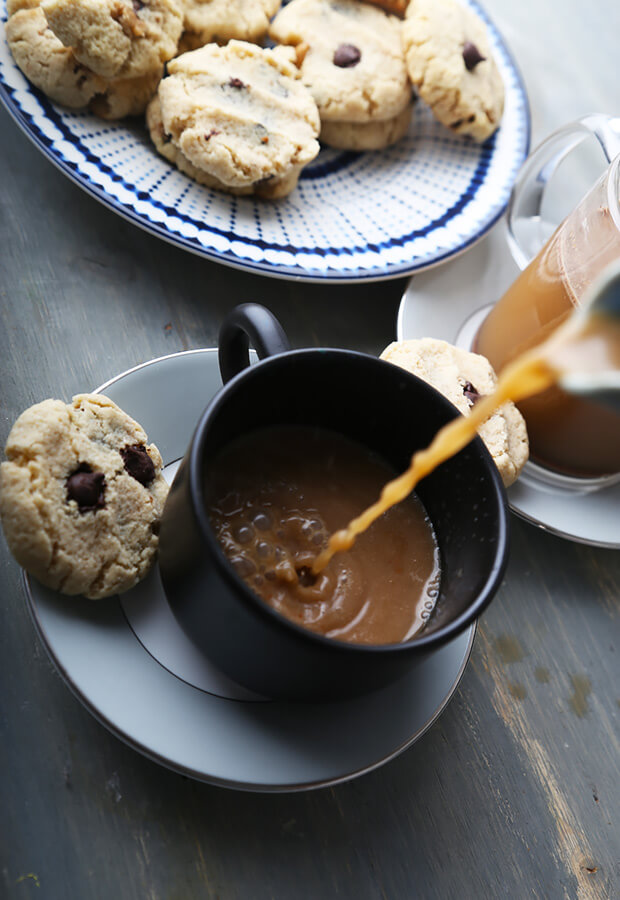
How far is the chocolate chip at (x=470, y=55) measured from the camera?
149 cm

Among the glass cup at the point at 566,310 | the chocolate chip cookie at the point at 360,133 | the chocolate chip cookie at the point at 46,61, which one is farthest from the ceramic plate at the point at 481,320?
the chocolate chip cookie at the point at 46,61

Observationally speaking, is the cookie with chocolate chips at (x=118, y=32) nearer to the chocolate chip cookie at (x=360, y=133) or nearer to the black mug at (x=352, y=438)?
the chocolate chip cookie at (x=360, y=133)

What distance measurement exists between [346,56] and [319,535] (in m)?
1.04

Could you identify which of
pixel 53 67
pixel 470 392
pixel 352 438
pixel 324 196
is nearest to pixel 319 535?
pixel 352 438

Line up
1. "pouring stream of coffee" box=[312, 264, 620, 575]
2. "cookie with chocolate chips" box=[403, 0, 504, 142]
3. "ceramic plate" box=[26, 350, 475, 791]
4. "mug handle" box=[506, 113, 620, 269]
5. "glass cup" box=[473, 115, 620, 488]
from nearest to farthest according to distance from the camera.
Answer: "pouring stream of coffee" box=[312, 264, 620, 575], "ceramic plate" box=[26, 350, 475, 791], "glass cup" box=[473, 115, 620, 488], "mug handle" box=[506, 113, 620, 269], "cookie with chocolate chips" box=[403, 0, 504, 142]

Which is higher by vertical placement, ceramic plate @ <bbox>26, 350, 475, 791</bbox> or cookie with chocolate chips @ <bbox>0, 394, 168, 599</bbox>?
cookie with chocolate chips @ <bbox>0, 394, 168, 599</bbox>

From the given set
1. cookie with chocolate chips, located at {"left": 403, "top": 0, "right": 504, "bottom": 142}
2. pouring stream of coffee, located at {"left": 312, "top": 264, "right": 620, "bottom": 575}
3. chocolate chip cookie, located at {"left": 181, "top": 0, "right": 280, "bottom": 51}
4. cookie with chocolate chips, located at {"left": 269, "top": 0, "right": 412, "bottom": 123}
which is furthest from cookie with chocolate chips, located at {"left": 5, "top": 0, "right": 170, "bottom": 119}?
pouring stream of coffee, located at {"left": 312, "top": 264, "right": 620, "bottom": 575}

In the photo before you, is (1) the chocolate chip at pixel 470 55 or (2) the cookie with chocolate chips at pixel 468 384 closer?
(2) the cookie with chocolate chips at pixel 468 384

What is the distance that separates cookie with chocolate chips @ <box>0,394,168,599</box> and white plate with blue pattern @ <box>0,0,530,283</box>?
43 cm

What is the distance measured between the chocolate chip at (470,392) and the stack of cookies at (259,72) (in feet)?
1.68

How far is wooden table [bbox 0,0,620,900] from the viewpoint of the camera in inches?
35.2

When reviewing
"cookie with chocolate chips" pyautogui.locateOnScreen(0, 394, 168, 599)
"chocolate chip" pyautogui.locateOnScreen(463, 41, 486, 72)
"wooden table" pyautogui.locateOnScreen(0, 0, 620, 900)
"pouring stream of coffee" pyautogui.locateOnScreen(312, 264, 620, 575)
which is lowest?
"wooden table" pyautogui.locateOnScreen(0, 0, 620, 900)

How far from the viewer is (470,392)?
3.83 ft

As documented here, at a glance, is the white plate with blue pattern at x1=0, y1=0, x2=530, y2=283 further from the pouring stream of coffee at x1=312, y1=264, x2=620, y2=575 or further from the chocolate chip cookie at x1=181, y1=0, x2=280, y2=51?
the pouring stream of coffee at x1=312, y1=264, x2=620, y2=575
